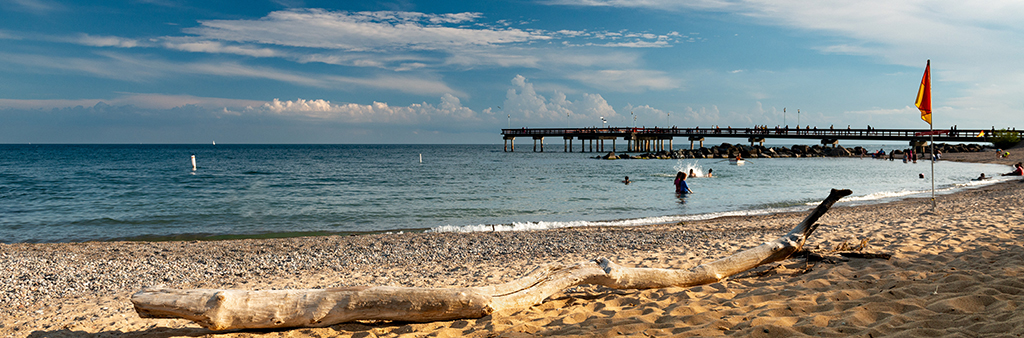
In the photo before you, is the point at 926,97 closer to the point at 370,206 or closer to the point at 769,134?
the point at 370,206

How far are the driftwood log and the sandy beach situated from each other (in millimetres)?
130

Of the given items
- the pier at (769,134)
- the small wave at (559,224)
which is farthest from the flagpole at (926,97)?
the pier at (769,134)

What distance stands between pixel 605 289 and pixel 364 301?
8.57ft

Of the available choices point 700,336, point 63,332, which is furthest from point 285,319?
point 700,336

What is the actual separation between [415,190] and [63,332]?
17.5 metres

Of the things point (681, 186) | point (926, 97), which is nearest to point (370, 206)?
point (681, 186)

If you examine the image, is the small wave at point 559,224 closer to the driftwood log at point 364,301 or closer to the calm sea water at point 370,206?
the calm sea water at point 370,206

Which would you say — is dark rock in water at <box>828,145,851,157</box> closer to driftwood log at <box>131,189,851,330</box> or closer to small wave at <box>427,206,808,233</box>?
small wave at <box>427,206,808,233</box>

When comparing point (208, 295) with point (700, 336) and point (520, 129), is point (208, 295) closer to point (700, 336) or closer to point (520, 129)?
point (700, 336)

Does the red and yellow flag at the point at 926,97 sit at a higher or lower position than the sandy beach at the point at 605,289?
higher

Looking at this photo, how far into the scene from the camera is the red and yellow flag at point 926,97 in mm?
9984

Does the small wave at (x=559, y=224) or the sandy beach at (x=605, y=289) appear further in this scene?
the small wave at (x=559, y=224)

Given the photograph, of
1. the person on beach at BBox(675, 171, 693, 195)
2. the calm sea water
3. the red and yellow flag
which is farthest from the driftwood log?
the person on beach at BBox(675, 171, 693, 195)

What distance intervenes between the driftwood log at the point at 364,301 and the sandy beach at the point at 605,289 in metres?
0.13
